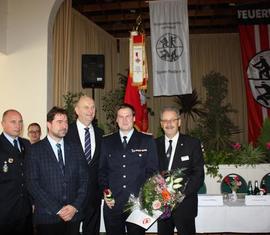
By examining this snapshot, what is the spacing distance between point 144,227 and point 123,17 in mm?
7185

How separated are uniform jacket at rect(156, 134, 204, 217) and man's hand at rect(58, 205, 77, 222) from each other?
0.74m

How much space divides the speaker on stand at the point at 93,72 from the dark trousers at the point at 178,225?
263 centimetres

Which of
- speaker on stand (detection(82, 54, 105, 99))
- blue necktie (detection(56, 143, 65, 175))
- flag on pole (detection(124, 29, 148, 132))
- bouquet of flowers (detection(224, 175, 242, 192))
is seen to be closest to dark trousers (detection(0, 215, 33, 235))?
blue necktie (detection(56, 143, 65, 175))

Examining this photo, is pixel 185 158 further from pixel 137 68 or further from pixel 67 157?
pixel 137 68

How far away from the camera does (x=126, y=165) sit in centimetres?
255

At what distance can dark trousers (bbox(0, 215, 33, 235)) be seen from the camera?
8.56ft

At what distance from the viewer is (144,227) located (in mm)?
2344

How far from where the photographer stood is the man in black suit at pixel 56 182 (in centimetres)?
233

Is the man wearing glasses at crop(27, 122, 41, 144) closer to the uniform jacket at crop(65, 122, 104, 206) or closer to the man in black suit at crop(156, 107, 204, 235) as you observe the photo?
the uniform jacket at crop(65, 122, 104, 206)

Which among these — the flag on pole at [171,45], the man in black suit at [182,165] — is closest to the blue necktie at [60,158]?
the man in black suit at [182,165]

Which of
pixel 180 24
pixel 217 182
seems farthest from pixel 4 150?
pixel 180 24

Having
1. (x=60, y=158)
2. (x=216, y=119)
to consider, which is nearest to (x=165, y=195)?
(x=60, y=158)

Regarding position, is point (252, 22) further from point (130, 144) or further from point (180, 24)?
point (130, 144)

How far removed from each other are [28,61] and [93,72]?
36.8 inches
